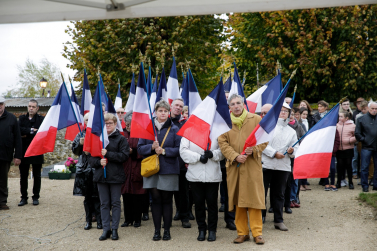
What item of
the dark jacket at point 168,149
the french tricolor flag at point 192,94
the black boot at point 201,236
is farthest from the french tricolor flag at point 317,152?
the french tricolor flag at point 192,94

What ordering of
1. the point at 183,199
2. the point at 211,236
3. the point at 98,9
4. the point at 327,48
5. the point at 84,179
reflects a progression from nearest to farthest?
the point at 98,9, the point at 211,236, the point at 84,179, the point at 183,199, the point at 327,48

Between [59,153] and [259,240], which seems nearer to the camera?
[259,240]

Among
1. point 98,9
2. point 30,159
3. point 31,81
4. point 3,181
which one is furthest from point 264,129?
point 31,81

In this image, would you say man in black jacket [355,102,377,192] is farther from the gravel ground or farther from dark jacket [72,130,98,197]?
dark jacket [72,130,98,197]

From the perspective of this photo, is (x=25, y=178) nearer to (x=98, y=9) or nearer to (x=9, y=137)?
(x=9, y=137)

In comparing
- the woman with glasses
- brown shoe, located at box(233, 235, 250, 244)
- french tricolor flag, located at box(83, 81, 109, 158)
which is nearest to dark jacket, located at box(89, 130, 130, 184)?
the woman with glasses

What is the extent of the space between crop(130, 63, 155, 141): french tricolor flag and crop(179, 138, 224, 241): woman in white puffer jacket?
576 mm

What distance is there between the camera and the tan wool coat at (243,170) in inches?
209

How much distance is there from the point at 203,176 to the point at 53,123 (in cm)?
329

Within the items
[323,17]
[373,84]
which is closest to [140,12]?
[323,17]

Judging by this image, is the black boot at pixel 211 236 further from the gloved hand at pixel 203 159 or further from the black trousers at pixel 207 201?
the gloved hand at pixel 203 159

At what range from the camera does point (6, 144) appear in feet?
25.5

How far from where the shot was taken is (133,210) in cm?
662

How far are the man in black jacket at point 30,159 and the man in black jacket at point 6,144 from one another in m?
0.33
